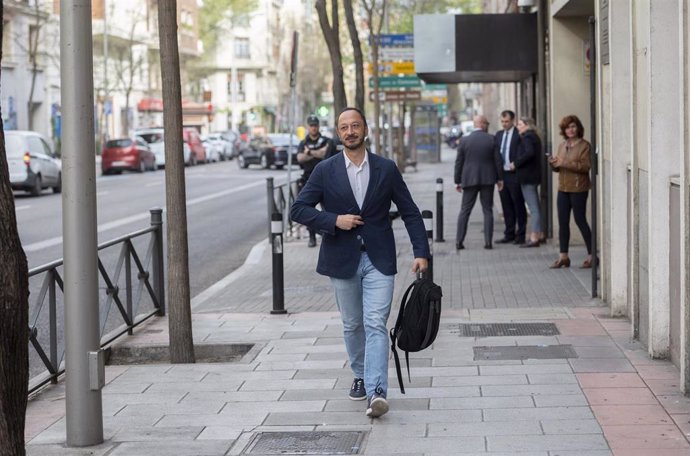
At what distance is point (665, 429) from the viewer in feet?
23.2

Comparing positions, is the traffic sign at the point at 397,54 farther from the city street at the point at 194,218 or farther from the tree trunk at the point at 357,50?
the tree trunk at the point at 357,50

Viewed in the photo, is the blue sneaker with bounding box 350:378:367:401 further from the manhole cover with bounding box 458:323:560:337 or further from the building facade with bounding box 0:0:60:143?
the building facade with bounding box 0:0:60:143

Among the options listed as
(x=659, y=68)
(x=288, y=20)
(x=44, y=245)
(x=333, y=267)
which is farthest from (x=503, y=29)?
(x=288, y=20)

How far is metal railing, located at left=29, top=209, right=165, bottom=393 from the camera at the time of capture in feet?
30.0

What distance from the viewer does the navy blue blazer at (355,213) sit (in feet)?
25.5

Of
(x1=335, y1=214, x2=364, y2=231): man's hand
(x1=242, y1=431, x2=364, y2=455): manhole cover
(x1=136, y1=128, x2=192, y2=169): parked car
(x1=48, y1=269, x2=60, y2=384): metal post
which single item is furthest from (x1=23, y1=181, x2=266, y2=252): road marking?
(x1=136, y1=128, x2=192, y2=169): parked car

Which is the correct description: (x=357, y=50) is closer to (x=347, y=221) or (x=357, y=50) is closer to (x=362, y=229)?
(x=362, y=229)

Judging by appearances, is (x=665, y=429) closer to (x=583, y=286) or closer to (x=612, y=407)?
(x=612, y=407)

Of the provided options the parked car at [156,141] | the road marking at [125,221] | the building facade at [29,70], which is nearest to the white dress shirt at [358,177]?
the road marking at [125,221]

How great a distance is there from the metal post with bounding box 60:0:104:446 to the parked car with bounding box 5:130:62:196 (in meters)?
27.5

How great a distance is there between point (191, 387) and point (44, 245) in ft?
40.7

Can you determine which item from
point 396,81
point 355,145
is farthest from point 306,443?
point 396,81

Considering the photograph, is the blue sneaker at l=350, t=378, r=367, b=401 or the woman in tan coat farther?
the woman in tan coat

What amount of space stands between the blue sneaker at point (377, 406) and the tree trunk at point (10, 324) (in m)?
2.64
